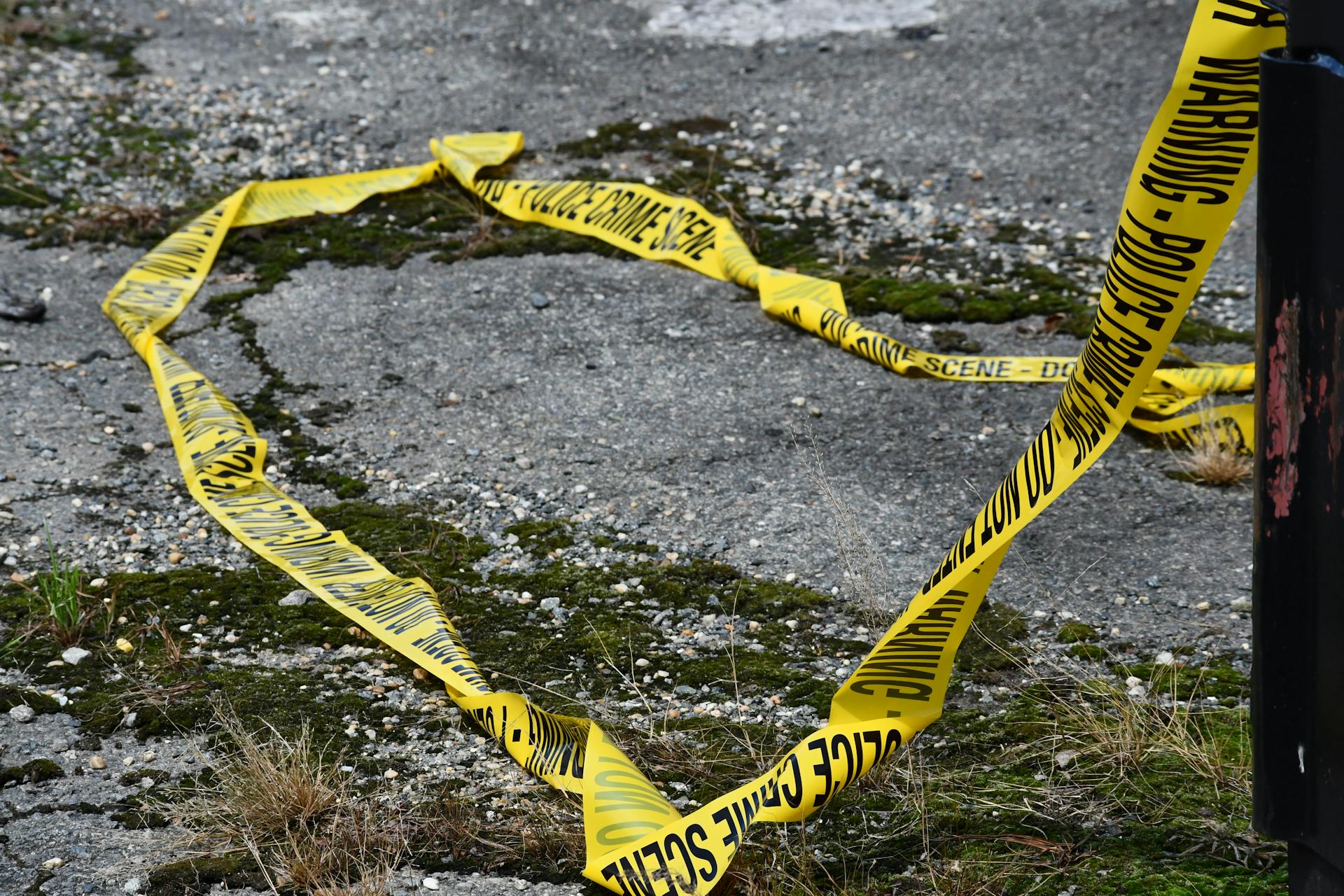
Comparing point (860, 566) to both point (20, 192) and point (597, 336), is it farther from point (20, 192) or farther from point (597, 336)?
point (20, 192)

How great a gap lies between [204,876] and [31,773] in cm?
Result: 68

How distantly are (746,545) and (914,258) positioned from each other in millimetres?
2386

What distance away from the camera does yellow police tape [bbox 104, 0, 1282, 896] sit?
214 cm

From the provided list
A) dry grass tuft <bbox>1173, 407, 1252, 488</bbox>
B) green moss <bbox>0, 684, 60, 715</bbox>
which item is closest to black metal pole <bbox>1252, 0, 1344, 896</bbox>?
dry grass tuft <bbox>1173, 407, 1252, 488</bbox>

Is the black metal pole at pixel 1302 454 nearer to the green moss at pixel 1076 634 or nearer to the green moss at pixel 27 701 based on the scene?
the green moss at pixel 1076 634

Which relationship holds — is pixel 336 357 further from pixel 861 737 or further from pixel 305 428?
pixel 861 737

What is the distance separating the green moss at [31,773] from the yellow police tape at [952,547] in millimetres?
922

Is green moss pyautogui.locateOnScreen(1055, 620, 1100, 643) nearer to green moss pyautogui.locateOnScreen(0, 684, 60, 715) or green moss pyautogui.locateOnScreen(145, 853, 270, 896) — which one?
green moss pyautogui.locateOnScreen(145, 853, 270, 896)

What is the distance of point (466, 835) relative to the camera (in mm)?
2865

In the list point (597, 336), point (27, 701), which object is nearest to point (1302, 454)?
point (27, 701)

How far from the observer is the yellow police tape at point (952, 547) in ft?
7.02

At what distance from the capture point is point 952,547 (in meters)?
3.33

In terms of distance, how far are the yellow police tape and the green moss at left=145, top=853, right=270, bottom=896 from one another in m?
0.71

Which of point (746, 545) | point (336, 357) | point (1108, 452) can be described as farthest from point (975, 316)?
point (336, 357)
